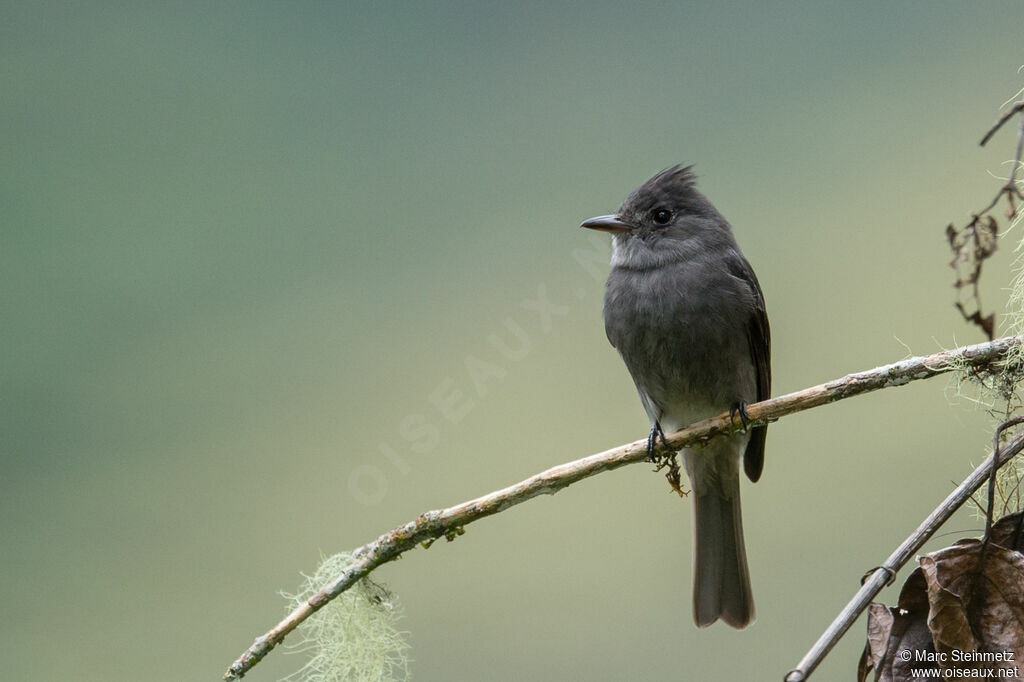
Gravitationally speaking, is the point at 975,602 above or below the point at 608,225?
below

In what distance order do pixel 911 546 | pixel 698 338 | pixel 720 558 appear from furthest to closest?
1. pixel 720 558
2. pixel 698 338
3. pixel 911 546

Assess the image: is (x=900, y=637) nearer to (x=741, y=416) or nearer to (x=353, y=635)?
(x=741, y=416)

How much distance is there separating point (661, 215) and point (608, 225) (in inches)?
6.1

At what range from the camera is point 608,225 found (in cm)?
279

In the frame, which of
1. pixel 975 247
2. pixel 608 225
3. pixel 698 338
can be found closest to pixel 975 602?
pixel 975 247

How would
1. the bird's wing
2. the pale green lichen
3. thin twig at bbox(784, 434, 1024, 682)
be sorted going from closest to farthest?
thin twig at bbox(784, 434, 1024, 682), the pale green lichen, the bird's wing

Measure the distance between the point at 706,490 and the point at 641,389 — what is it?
399 millimetres

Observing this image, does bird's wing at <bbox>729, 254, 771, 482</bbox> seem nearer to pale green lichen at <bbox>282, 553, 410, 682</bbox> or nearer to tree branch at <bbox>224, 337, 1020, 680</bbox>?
tree branch at <bbox>224, 337, 1020, 680</bbox>

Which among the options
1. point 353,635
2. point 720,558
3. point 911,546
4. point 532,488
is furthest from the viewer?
point 720,558

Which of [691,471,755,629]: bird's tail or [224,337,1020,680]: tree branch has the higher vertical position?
[224,337,1020,680]: tree branch

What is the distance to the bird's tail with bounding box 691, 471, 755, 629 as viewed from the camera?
8.60ft

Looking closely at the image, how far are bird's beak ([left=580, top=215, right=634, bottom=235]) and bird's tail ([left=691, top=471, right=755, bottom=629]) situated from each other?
0.77 metres

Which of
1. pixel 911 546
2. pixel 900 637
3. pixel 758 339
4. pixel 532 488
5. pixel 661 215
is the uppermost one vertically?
pixel 661 215

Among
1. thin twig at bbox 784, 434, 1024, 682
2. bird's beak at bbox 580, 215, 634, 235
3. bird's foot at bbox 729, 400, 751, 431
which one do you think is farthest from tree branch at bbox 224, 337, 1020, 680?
bird's beak at bbox 580, 215, 634, 235
